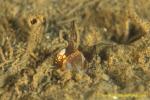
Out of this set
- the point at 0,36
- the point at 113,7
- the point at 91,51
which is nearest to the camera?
the point at 91,51

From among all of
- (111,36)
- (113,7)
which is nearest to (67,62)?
(111,36)

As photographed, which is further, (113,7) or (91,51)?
(113,7)

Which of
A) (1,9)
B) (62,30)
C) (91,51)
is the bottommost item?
(91,51)

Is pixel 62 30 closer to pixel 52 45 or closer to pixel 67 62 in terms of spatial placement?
pixel 52 45

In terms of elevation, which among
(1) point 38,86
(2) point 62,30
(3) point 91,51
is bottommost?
(1) point 38,86

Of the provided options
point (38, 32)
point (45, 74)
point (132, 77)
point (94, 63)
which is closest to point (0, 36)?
point (38, 32)

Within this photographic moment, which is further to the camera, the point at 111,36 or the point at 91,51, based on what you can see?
the point at 111,36

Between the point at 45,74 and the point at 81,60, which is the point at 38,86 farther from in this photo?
the point at 81,60

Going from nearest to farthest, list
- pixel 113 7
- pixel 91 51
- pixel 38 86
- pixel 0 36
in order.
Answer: pixel 38 86
pixel 91 51
pixel 0 36
pixel 113 7

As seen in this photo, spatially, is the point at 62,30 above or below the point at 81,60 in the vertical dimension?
above
